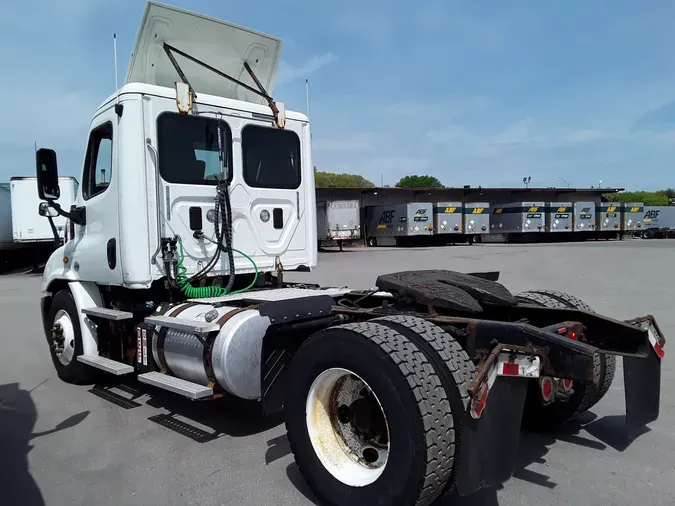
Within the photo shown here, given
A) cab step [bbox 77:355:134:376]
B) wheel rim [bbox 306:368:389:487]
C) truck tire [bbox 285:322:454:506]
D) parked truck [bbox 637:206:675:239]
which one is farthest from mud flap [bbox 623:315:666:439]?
parked truck [bbox 637:206:675:239]

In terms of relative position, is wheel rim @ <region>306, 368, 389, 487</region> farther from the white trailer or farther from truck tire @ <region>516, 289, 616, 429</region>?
the white trailer

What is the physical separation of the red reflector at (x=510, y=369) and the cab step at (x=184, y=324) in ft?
7.23

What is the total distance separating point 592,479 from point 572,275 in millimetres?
13534

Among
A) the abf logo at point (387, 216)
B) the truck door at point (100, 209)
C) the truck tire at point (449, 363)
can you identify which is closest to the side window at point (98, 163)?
the truck door at point (100, 209)

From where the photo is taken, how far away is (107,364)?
532 centimetres

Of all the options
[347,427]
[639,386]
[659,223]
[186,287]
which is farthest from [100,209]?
[659,223]

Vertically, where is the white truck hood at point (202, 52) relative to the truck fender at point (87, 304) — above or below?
above

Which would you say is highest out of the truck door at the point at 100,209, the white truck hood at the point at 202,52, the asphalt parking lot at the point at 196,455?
the white truck hood at the point at 202,52

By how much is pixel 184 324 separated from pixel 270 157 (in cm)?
233

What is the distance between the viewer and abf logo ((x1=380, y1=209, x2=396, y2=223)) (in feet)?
129

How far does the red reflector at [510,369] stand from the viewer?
9.50ft

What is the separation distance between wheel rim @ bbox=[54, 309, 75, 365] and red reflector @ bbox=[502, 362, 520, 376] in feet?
16.3

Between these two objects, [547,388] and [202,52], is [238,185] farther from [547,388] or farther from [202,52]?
[547,388]

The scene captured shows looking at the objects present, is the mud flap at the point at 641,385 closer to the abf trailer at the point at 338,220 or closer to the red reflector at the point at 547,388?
the red reflector at the point at 547,388
